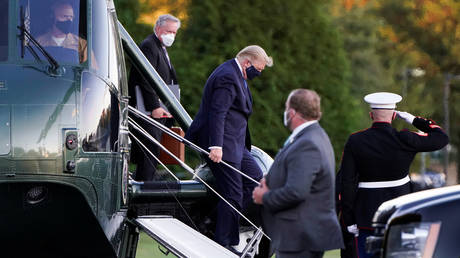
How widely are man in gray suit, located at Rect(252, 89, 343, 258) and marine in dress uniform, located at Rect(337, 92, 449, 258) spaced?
1.82 meters

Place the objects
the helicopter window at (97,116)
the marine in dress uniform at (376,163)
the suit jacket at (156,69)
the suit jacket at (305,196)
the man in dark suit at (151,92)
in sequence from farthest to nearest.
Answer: the suit jacket at (156,69), the man in dark suit at (151,92), the marine in dress uniform at (376,163), the helicopter window at (97,116), the suit jacket at (305,196)

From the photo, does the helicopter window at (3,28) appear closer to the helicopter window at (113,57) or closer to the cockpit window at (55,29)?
the cockpit window at (55,29)

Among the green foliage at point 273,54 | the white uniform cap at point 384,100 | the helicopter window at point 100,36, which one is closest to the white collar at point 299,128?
the white uniform cap at point 384,100

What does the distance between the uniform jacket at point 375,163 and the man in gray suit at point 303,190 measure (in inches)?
71.4

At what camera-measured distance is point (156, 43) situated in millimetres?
10547

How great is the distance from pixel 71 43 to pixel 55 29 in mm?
152

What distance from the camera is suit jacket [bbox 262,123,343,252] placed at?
6121mm

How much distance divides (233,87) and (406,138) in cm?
171

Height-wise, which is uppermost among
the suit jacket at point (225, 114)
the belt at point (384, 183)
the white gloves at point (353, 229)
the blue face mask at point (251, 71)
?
the blue face mask at point (251, 71)

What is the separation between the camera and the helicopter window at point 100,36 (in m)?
8.00

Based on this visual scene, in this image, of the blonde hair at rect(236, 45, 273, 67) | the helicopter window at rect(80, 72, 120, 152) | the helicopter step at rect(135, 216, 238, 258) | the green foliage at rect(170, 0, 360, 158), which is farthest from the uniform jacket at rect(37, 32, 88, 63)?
the green foliage at rect(170, 0, 360, 158)

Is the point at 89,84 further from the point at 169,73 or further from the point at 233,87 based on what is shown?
the point at 169,73

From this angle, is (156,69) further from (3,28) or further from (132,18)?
(132,18)

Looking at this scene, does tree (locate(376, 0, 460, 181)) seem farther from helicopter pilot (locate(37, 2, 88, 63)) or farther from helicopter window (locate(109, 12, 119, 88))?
helicopter pilot (locate(37, 2, 88, 63))
